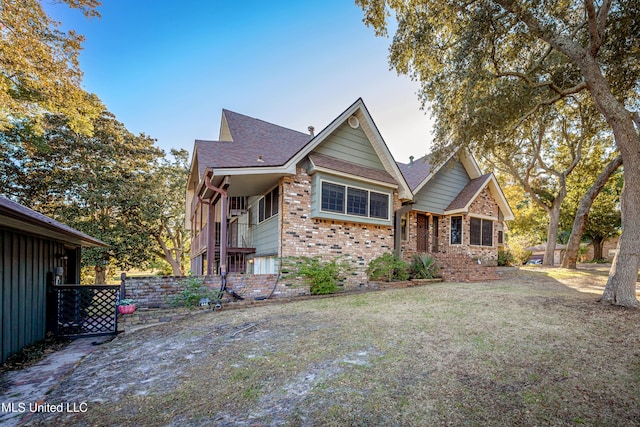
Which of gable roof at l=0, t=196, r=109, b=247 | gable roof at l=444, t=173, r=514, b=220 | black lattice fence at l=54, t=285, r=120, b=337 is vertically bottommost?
black lattice fence at l=54, t=285, r=120, b=337

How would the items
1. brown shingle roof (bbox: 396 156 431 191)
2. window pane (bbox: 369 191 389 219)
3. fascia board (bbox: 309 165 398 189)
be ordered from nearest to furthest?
fascia board (bbox: 309 165 398 189) < window pane (bbox: 369 191 389 219) < brown shingle roof (bbox: 396 156 431 191)

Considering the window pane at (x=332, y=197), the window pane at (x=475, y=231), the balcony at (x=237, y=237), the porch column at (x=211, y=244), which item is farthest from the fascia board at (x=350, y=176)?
the window pane at (x=475, y=231)

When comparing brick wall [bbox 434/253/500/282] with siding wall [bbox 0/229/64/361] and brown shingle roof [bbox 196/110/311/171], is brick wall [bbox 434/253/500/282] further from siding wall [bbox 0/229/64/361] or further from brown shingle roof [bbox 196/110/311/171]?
siding wall [bbox 0/229/64/361]

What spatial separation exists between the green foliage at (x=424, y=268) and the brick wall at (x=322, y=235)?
153 centimetres

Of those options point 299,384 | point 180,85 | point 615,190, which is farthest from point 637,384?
point 615,190

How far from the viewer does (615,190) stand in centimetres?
2420

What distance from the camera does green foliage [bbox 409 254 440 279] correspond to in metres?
12.4

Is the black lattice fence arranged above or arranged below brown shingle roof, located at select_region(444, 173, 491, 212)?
below

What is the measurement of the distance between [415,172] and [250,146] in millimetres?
9376

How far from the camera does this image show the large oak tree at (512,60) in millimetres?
7680

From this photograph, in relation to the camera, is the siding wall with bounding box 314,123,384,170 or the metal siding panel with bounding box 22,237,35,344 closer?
the metal siding panel with bounding box 22,237,35,344

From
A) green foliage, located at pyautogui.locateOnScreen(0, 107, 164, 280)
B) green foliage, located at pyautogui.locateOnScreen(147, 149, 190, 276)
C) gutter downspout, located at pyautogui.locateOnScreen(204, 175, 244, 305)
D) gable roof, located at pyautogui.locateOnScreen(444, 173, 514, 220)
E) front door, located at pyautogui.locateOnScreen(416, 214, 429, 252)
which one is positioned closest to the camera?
gutter downspout, located at pyautogui.locateOnScreen(204, 175, 244, 305)

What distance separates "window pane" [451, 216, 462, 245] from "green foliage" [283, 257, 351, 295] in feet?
29.8

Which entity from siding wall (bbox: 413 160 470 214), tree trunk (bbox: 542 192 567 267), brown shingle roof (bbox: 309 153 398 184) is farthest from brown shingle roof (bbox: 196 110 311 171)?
tree trunk (bbox: 542 192 567 267)
